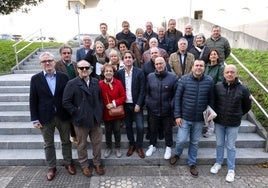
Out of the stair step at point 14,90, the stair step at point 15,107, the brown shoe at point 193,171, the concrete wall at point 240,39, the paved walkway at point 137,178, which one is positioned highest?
the concrete wall at point 240,39

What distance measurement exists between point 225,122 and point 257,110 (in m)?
2.26

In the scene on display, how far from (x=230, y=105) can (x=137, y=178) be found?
6.24 feet

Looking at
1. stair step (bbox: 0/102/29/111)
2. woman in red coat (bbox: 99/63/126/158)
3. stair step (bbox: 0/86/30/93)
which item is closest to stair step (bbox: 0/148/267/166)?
woman in red coat (bbox: 99/63/126/158)

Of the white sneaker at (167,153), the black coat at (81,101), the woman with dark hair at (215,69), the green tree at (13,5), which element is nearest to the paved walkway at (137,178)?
the white sneaker at (167,153)

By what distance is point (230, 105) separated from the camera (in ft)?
12.4

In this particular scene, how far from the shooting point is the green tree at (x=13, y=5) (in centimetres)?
934

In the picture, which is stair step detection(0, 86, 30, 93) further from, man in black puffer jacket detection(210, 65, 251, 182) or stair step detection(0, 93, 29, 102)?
man in black puffer jacket detection(210, 65, 251, 182)

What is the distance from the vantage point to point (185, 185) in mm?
3883

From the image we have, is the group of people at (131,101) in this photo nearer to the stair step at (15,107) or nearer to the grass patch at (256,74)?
the grass patch at (256,74)

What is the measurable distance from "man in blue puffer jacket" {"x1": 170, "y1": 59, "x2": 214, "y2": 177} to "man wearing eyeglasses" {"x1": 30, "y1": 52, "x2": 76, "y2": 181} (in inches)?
72.4

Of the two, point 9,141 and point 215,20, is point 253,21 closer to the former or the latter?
point 215,20

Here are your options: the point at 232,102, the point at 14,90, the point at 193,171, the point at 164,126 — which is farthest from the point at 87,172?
the point at 14,90

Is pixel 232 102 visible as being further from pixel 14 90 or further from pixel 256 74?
pixel 14 90

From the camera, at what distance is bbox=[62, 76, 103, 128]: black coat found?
3.73 meters
